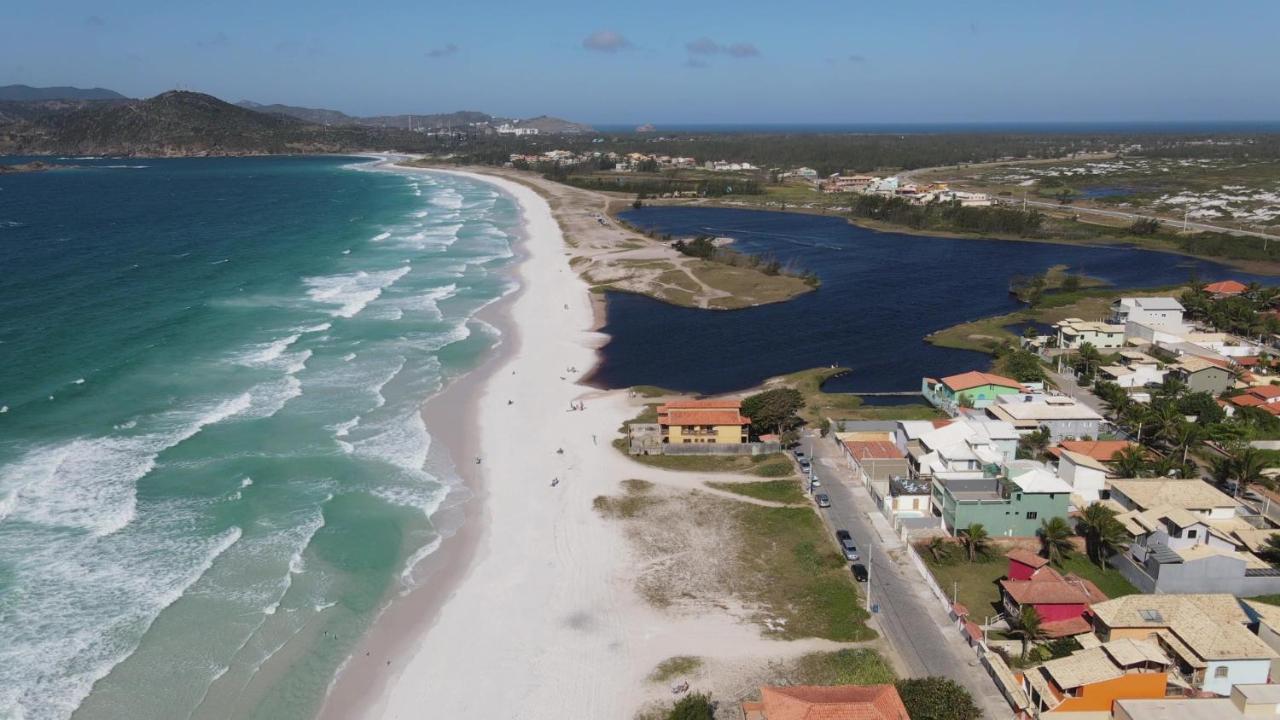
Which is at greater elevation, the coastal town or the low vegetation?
the coastal town

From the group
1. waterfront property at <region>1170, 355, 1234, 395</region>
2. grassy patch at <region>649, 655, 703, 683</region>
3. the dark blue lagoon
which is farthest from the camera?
the dark blue lagoon

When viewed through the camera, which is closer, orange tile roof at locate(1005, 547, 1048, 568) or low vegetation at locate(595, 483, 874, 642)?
low vegetation at locate(595, 483, 874, 642)

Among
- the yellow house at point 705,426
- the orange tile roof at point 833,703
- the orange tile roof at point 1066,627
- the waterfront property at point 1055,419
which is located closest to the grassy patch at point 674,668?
the orange tile roof at point 833,703

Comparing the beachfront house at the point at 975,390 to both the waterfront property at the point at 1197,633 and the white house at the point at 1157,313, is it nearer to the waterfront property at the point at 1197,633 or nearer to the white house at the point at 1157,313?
the waterfront property at the point at 1197,633

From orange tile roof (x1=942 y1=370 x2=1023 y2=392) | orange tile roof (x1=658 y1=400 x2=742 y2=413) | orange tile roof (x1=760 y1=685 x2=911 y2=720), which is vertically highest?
orange tile roof (x1=942 y1=370 x2=1023 y2=392)

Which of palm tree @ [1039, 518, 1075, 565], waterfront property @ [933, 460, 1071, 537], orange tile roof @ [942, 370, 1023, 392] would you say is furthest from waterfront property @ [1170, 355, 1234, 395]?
palm tree @ [1039, 518, 1075, 565]

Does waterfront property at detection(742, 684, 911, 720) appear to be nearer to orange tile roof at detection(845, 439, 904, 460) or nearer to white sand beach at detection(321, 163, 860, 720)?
white sand beach at detection(321, 163, 860, 720)

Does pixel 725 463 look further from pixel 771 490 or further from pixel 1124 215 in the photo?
pixel 1124 215
